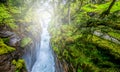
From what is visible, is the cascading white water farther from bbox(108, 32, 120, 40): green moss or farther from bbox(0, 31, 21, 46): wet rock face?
bbox(108, 32, 120, 40): green moss

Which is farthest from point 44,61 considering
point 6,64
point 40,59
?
point 6,64

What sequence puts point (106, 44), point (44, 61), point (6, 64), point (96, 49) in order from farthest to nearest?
1. point (44, 61)
2. point (6, 64)
3. point (96, 49)
4. point (106, 44)

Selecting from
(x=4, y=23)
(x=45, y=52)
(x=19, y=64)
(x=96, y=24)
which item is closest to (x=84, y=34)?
(x=96, y=24)

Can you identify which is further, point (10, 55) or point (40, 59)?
point (40, 59)

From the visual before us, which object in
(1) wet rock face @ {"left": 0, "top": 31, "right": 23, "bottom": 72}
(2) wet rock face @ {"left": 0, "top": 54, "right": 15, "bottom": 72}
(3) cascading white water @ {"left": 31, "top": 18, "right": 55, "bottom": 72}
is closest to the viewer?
(2) wet rock face @ {"left": 0, "top": 54, "right": 15, "bottom": 72}

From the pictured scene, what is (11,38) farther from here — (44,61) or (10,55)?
(44,61)

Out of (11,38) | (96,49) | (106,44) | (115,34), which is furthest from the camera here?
(11,38)

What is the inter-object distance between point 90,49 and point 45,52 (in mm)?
18739

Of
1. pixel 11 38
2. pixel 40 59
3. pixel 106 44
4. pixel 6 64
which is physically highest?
pixel 11 38

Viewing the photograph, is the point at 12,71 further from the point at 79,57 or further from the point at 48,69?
the point at 48,69

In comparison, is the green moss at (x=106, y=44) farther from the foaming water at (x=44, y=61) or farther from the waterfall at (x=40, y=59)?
the foaming water at (x=44, y=61)

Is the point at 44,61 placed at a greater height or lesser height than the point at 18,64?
lesser

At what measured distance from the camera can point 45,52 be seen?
33.2 meters

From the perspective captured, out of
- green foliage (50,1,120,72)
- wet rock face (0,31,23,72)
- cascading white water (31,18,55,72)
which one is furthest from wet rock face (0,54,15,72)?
cascading white water (31,18,55,72)
